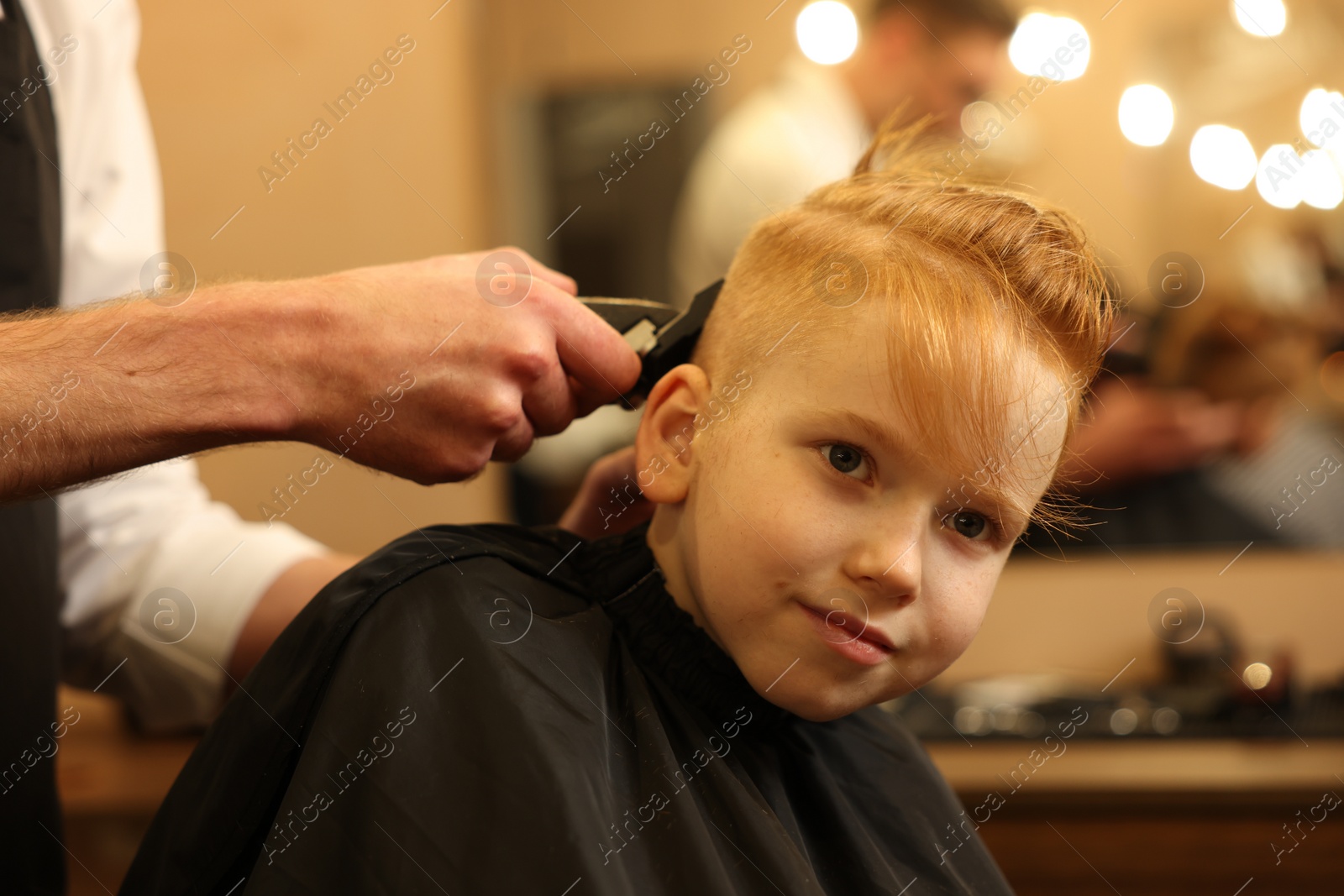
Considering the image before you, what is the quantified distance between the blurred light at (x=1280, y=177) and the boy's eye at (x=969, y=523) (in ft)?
7.34

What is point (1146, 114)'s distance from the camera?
8.41ft

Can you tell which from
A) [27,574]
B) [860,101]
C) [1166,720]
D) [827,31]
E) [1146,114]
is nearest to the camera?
[27,574]

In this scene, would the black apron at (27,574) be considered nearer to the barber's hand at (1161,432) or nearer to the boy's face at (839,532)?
the boy's face at (839,532)

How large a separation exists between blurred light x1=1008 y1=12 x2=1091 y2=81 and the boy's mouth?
7.58 feet

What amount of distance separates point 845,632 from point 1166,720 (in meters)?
1.71

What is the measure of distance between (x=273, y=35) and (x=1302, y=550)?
304 cm

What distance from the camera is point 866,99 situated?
7.96ft

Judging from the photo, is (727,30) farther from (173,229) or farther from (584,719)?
(584,719)

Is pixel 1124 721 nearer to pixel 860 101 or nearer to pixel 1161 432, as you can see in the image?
pixel 1161 432

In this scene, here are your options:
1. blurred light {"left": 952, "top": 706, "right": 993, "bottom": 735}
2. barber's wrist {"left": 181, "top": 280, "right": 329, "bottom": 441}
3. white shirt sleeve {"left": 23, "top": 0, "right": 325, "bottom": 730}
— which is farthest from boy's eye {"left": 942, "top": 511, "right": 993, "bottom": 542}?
blurred light {"left": 952, "top": 706, "right": 993, "bottom": 735}

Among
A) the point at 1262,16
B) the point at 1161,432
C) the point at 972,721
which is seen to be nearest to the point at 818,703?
the point at 972,721

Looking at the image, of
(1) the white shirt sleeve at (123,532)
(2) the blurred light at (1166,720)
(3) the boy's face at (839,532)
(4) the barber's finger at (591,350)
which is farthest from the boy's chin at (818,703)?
(2) the blurred light at (1166,720)

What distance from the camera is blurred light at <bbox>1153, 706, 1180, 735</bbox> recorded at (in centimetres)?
207

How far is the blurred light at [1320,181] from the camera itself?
2.47 metres
